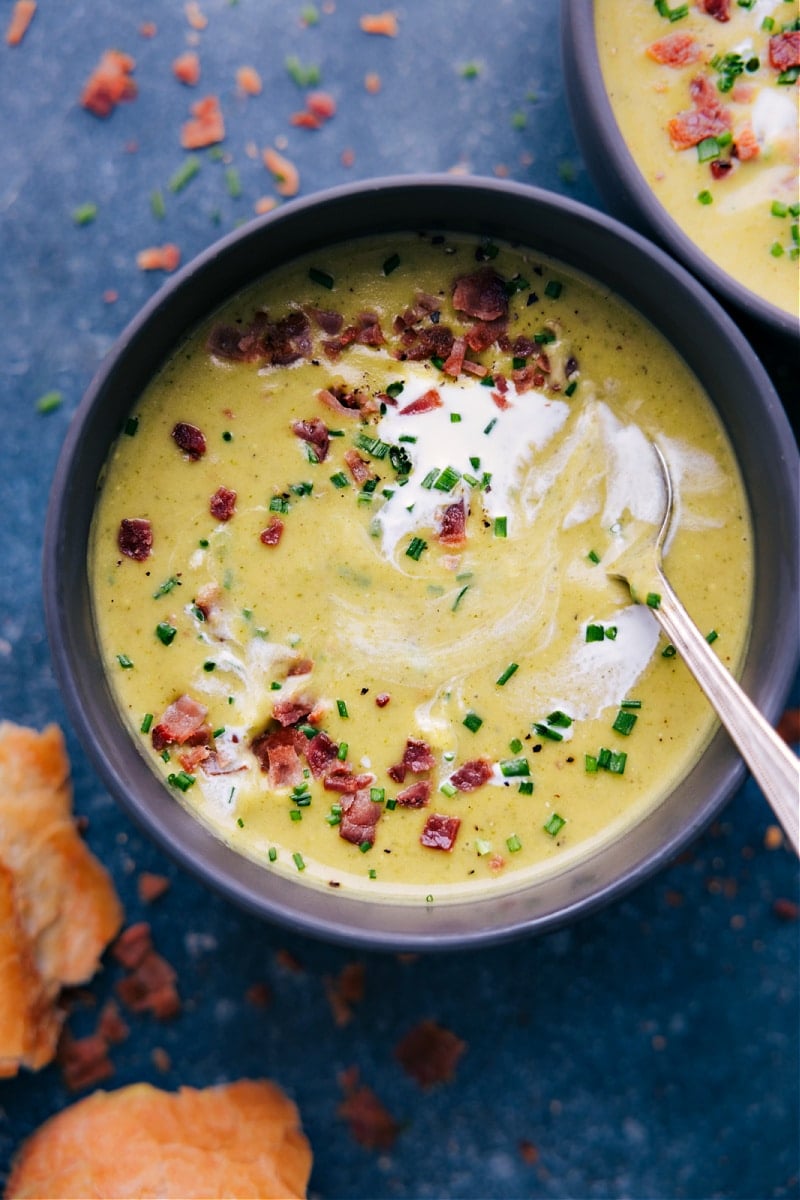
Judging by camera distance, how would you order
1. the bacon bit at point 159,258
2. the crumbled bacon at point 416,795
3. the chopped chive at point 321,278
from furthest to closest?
the bacon bit at point 159,258, the chopped chive at point 321,278, the crumbled bacon at point 416,795

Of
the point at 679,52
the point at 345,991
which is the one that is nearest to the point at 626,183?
the point at 679,52

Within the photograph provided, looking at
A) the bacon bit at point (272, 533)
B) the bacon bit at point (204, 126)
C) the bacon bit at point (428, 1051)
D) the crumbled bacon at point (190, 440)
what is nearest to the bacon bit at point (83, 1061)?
the bacon bit at point (428, 1051)

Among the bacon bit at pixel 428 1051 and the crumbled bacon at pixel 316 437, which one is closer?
the crumbled bacon at pixel 316 437

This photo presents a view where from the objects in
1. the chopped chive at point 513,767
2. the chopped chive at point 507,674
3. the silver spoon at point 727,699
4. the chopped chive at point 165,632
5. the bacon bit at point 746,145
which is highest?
the bacon bit at point 746,145

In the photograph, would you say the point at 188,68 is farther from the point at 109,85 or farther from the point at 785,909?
the point at 785,909

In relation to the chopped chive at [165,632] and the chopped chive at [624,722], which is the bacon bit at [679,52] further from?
the chopped chive at [165,632]

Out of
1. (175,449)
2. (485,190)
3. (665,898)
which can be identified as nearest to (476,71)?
(485,190)
